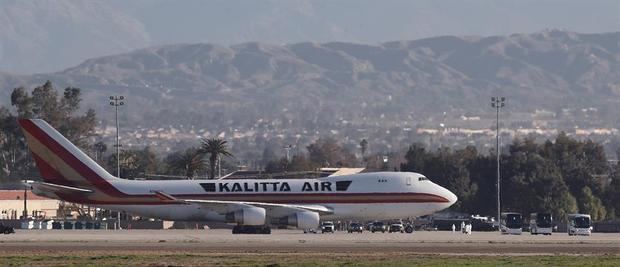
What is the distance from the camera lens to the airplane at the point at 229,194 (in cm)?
11100

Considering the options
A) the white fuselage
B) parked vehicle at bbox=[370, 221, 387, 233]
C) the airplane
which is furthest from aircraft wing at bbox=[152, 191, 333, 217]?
parked vehicle at bbox=[370, 221, 387, 233]

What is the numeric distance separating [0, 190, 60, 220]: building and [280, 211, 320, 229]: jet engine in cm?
5160

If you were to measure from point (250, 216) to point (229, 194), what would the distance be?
4.03 meters

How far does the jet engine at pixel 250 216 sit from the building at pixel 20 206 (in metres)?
50.8

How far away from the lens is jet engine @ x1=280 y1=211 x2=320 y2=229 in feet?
362

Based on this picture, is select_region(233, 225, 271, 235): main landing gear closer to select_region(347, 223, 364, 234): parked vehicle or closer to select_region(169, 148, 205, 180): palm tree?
select_region(347, 223, 364, 234): parked vehicle

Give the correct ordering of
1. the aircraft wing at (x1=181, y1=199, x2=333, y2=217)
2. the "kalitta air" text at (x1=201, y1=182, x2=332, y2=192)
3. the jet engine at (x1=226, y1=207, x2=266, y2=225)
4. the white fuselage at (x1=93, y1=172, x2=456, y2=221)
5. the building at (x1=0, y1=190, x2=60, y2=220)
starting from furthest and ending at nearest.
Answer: the building at (x1=0, y1=190, x2=60, y2=220) → the "kalitta air" text at (x1=201, y1=182, x2=332, y2=192) → the white fuselage at (x1=93, y1=172, x2=456, y2=221) → the aircraft wing at (x1=181, y1=199, x2=333, y2=217) → the jet engine at (x1=226, y1=207, x2=266, y2=225)

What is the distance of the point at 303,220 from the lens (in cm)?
11025

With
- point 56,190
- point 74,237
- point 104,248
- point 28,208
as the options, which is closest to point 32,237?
point 74,237

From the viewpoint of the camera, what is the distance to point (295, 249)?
3250 inches

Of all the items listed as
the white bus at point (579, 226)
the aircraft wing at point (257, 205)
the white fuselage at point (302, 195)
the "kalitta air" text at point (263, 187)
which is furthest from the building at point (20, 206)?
the white bus at point (579, 226)

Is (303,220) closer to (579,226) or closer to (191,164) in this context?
(579,226)

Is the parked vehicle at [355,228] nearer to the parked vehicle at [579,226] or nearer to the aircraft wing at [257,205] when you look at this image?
the aircraft wing at [257,205]

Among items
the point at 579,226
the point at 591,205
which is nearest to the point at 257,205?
the point at 579,226
